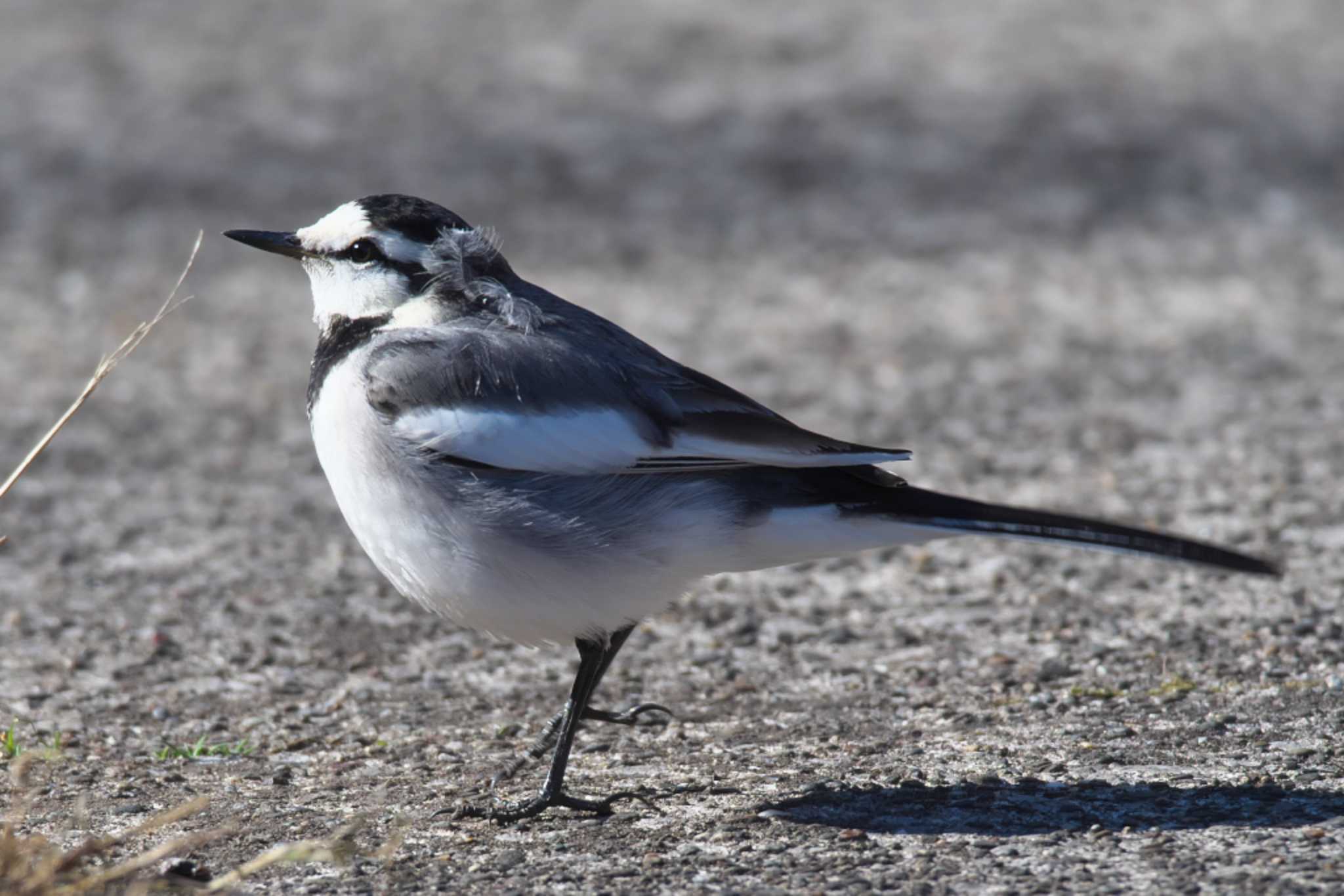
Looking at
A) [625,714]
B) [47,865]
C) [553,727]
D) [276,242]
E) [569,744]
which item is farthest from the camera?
[625,714]

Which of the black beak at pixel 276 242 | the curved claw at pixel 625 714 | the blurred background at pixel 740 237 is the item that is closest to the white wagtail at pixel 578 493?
the curved claw at pixel 625 714

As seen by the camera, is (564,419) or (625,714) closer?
(564,419)

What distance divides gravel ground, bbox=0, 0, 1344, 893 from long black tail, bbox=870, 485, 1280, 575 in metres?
0.60

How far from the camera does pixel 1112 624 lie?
5523 mm

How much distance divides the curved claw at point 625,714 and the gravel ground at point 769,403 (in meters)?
0.08

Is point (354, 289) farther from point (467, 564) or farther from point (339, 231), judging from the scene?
point (467, 564)

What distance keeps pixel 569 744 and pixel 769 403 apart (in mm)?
4263

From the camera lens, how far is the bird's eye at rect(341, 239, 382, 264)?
4633 millimetres

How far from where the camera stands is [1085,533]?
4.05m

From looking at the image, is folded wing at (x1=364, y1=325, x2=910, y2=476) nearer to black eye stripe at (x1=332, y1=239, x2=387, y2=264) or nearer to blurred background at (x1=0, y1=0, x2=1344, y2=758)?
black eye stripe at (x1=332, y1=239, x2=387, y2=264)

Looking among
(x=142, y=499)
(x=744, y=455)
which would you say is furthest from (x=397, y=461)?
(x=142, y=499)

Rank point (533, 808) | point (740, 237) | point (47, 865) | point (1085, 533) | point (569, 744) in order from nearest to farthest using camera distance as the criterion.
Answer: point (47, 865) → point (1085, 533) → point (533, 808) → point (569, 744) → point (740, 237)

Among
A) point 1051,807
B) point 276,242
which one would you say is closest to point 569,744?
point 1051,807

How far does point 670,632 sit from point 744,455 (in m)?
1.70
